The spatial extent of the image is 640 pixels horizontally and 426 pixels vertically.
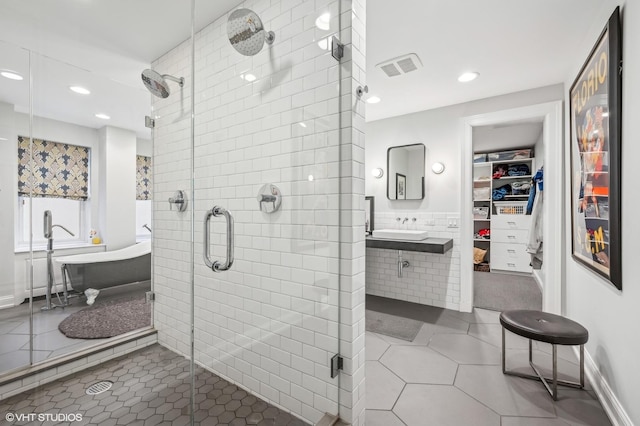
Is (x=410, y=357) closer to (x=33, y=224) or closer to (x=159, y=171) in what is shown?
(x=159, y=171)

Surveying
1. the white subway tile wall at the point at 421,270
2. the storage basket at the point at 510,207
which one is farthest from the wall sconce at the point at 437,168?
the storage basket at the point at 510,207

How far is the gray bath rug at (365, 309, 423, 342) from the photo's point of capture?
281cm

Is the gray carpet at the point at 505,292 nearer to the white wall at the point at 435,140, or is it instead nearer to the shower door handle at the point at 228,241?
the white wall at the point at 435,140

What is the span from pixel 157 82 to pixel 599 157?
3.01m

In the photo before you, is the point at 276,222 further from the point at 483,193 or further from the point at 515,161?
the point at 515,161

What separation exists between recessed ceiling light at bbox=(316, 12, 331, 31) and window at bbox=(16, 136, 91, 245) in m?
1.54

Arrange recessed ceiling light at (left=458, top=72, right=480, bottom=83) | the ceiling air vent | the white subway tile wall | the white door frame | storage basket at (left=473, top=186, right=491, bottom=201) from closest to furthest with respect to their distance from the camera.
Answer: the ceiling air vent < recessed ceiling light at (left=458, top=72, right=480, bottom=83) < the white door frame < the white subway tile wall < storage basket at (left=473, top=186, right=491, bottom=201)

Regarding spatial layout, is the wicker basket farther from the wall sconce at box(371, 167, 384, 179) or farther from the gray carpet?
the wall sconce at box(371, 167, 384, 179)

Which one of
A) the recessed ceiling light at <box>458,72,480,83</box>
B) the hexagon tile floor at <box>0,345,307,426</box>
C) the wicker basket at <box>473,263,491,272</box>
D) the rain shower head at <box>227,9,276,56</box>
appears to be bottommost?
the wicker basket at <box>473,263,491,272</box>

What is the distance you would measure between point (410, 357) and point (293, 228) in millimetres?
1639

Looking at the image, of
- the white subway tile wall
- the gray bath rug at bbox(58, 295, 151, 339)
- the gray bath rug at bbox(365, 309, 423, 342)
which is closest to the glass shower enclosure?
the gray bath rug at bbox(58, 295, 151, 339)

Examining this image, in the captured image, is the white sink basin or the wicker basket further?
the wicker basket

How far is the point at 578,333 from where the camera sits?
69.6 inches

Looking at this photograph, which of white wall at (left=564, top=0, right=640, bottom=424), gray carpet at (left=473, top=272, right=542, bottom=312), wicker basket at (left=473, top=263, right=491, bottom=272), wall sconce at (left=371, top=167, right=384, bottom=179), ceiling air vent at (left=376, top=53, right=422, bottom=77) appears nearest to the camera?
white wall at (left=564, top=0, right=640, bottom=424)
